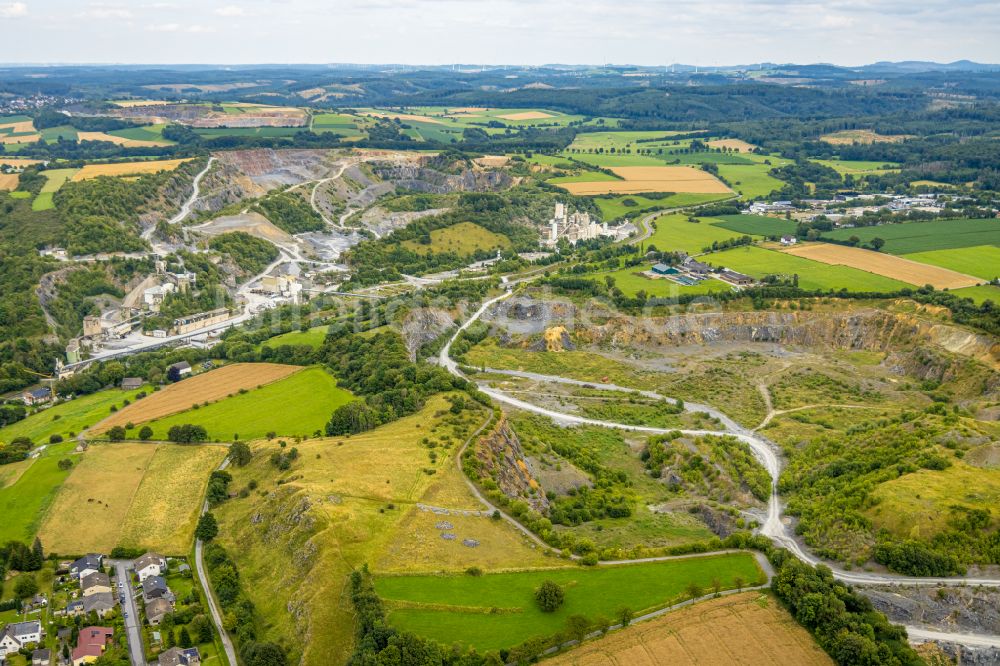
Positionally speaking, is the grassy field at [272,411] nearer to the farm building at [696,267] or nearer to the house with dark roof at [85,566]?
the house with dark roof at [85,566]

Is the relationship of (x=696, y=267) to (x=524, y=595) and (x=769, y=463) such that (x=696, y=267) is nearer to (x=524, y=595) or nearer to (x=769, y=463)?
(x=769, y=463)

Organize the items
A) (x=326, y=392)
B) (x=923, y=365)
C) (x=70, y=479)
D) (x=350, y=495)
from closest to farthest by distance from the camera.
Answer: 1. (x=350, y=495)
2. (x=70, y=479)
3. (x=326, y=392)
4. (x=923, y=365)

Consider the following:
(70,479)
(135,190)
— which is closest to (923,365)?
(70,479)

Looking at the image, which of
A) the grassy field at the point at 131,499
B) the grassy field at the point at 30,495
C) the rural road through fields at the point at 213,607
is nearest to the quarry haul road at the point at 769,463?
the rural road through fields at the point at 213,607

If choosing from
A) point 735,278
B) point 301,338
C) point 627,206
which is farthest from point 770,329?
point 627,206

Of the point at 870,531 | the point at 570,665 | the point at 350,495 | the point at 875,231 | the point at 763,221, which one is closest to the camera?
A: the point at 570,665

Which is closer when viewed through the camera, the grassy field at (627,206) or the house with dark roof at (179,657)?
the house with dark roof at (179,657)

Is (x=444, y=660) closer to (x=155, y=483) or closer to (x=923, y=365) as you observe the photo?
(x=155, y=483)
